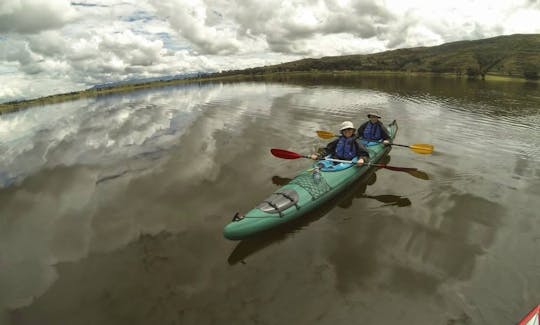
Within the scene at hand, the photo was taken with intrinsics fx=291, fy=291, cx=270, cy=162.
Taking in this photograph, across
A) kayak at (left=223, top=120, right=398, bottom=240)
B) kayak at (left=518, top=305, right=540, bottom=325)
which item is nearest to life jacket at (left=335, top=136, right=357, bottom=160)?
kayak at (left=223, top=120, right=398, bottom=240)

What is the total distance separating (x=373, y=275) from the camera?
327 inches

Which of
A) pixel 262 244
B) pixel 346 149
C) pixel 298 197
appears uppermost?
pixel 346 149

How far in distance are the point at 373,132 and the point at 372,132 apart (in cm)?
6

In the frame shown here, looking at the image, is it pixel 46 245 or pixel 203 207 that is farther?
pixel 203 207

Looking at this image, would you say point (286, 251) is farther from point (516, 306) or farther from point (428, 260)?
point (516, 306)

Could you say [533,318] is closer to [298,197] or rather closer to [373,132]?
[298,197]

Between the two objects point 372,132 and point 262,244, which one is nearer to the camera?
point 262,244

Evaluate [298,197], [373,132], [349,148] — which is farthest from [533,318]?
[373,132]

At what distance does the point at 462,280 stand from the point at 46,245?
44.9 feet

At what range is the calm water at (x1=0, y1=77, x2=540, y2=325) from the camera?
24.3ft

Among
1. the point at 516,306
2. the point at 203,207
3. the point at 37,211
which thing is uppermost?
the point at 516,306

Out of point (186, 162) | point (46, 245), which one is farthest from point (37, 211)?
point (186, 162)

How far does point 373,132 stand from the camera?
57.3 ft

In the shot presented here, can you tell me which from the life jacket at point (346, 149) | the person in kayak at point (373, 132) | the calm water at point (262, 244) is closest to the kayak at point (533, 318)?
the calm water at point (262, 244)
